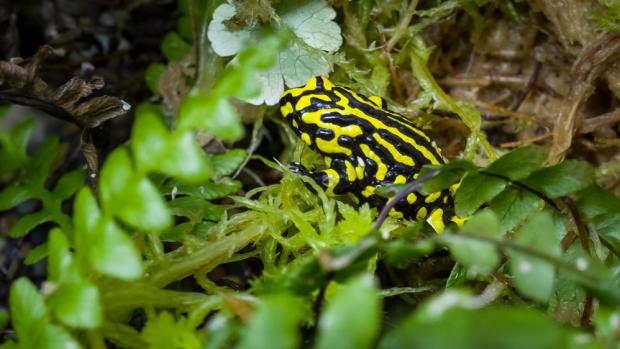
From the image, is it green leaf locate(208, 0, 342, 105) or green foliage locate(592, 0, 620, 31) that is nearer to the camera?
green foliage locate(592, 0, 620, 31)

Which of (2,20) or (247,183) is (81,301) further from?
(2,20)

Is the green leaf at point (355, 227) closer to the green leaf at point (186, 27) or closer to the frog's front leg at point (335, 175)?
the frog's front leg at point (335, 175)

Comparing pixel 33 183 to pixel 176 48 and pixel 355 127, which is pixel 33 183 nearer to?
pixel 176 48

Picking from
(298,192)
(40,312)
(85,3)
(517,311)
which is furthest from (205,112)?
(85,3)

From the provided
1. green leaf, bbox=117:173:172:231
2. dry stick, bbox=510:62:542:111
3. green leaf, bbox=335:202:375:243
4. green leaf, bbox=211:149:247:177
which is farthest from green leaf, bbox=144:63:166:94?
dry stick, bbox=510:62:542:111

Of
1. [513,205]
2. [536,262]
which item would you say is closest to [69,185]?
[513,205]

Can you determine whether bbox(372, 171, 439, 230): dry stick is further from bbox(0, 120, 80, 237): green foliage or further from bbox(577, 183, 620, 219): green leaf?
bbox(0, 120, 80, 237): green foliage

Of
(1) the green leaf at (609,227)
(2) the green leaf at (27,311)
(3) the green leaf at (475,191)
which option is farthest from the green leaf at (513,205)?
(2) the green leaf at (27,311)
